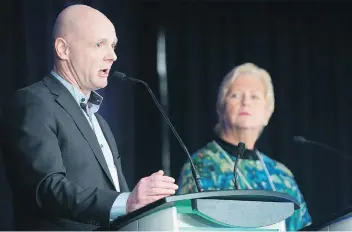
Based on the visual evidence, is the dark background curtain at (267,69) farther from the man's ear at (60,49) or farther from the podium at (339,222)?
the podium at (339,222)

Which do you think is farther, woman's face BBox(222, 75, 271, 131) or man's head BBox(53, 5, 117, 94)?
woman's face BBox(222, 75, 271, 131)

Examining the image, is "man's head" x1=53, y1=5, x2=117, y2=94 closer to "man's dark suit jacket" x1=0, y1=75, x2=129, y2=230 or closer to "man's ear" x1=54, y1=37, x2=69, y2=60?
"man's ear" x1=54, y1=37, x2=69, y2=60

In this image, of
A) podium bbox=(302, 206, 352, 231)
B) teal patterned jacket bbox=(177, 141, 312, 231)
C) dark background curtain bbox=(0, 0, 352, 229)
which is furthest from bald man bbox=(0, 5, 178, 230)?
dark background curtain bbox=(0, 0, 352, 229)

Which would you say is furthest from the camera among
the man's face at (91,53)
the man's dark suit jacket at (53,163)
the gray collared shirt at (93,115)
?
the man's face at (91,53)

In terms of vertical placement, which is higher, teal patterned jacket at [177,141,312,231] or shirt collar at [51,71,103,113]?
shirt collar at [51,71,103,113]

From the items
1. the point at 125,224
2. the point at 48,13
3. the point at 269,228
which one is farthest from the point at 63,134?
the point at 48,13

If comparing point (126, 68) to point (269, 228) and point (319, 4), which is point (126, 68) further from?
point (269, 228)

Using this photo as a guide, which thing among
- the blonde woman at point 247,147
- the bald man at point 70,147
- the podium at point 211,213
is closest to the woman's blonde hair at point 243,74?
the blonde woman at point 247,147

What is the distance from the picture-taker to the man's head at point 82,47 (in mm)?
2510

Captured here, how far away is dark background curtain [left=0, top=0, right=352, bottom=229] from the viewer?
4645 mm

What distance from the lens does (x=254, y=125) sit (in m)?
4.41

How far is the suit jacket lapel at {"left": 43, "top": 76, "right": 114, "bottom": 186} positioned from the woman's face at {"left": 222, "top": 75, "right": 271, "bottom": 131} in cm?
212

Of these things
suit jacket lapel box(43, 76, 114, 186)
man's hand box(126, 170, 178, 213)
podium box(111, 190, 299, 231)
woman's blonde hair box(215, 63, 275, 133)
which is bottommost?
podium box(111, 190, 299, 231)

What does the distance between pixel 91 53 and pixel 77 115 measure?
0.33 m
